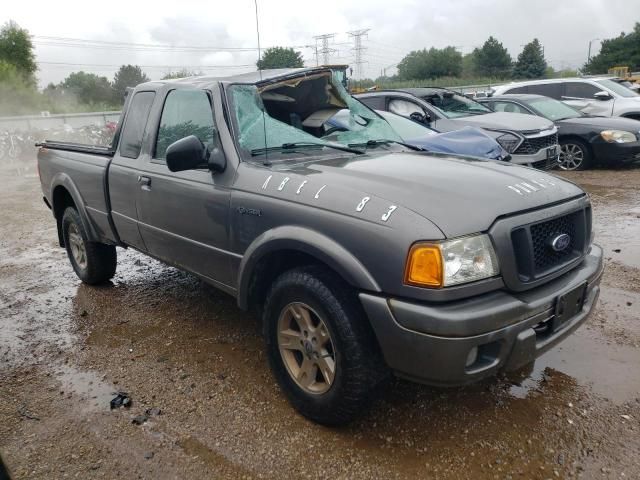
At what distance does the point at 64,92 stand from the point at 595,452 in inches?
2808

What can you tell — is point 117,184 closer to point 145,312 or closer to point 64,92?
point 145,312

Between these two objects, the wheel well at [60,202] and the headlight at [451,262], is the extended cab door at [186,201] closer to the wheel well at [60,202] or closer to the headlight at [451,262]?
the headlight at [451,262]

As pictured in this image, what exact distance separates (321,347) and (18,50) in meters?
60.8

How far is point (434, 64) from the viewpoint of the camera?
245 ft

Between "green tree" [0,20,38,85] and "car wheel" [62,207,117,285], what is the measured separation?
54.4m

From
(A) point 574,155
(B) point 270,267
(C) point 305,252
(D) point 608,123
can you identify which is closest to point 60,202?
(B) point 270,267

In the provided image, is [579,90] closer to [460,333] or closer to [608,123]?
[608,123]

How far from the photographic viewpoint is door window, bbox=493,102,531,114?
10539 millimetres

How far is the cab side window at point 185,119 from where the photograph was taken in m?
3.44

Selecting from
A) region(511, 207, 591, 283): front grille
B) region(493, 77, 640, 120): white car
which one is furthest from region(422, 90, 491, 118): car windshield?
region(511, 207, 591, 283): front grille

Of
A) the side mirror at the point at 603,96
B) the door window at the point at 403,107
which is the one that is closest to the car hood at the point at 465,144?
the door window at the point at 403,107

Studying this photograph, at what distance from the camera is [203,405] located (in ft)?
10.1

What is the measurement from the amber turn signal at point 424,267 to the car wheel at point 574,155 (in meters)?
8.67

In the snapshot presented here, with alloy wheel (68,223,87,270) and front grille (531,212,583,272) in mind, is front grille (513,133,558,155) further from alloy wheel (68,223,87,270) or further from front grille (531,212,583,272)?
alloy wheel (68,223,87,270)
